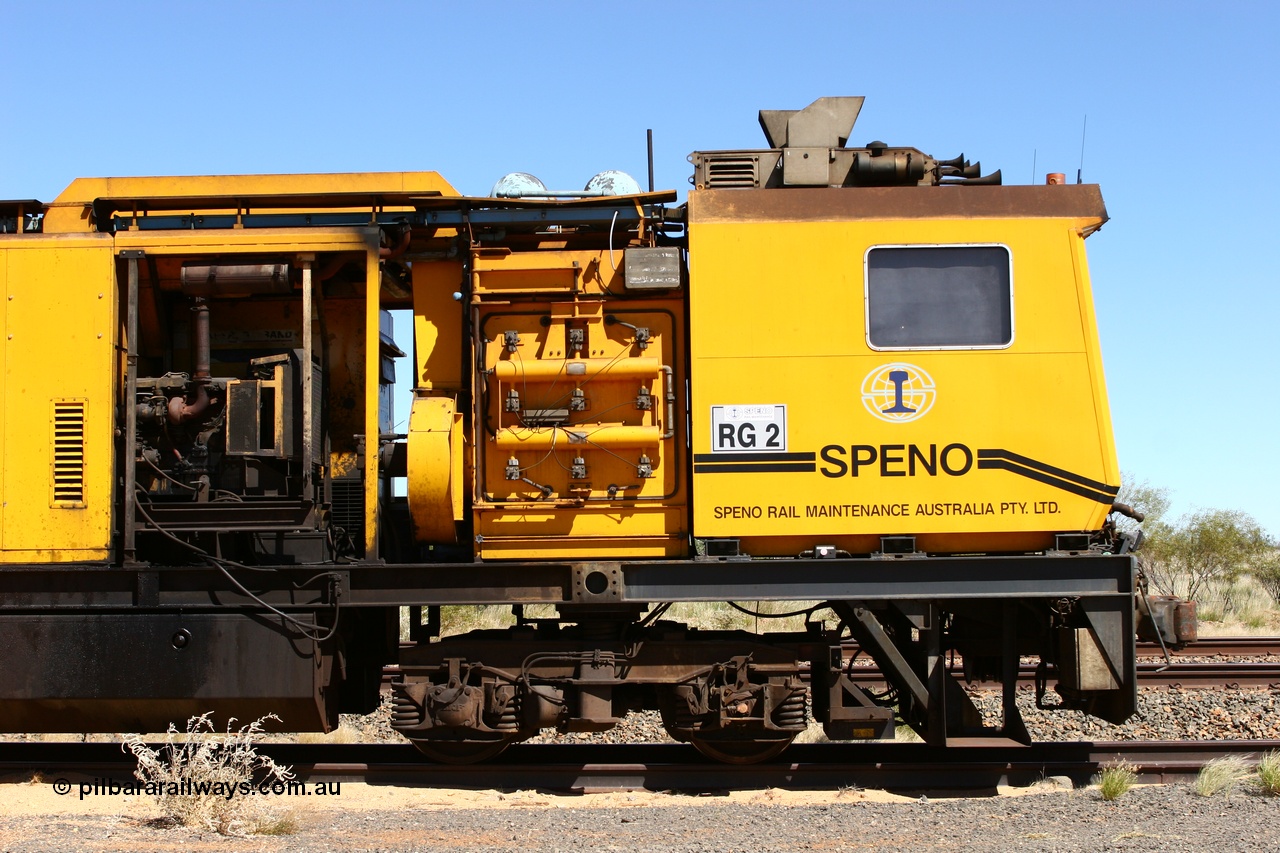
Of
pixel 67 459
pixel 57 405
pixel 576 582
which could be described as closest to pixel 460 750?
pixel 576 582

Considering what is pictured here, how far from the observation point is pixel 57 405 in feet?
23.4

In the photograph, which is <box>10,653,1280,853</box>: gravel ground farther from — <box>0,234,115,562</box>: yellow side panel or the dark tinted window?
the dark tinted window

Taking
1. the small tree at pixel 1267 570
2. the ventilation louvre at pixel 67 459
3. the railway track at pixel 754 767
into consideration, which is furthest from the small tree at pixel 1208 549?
the ventilation louvre at pixel 67 459

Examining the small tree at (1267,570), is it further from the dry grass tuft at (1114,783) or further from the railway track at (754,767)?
the dry grass tuft at (1114,783)

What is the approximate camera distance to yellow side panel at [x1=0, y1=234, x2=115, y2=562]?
23.3 ft

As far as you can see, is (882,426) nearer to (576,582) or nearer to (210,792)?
(576,582)

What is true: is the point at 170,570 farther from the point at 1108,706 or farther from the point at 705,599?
the point at 1108,706

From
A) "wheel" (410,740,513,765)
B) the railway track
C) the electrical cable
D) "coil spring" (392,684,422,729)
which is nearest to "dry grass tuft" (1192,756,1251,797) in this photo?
the railway track

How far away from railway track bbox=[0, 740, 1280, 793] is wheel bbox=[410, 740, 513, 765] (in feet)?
0.29

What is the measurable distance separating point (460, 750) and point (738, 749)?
6.16 ft

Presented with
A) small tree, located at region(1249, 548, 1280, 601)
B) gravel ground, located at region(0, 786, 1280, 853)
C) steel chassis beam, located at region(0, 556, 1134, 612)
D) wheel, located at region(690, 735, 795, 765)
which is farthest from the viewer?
small tree, located at region(1249, 548, 1280, 601)

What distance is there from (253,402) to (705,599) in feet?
10.4

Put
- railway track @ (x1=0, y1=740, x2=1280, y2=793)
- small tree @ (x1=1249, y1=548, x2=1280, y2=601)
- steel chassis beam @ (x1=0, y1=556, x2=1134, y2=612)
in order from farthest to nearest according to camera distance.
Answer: small tree @ (x1=1249, y1=548, x2=1280, y2=601), railway track @ (x1=0, y1=740, x2=1280, y2=793), steel chassis beam @ (x1=0, y1=556, x2=1134, y2=612)

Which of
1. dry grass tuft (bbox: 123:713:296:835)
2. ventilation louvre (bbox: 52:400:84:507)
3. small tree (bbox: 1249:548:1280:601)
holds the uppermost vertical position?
ventilation louvre (bbox: 52:400:84:507)
